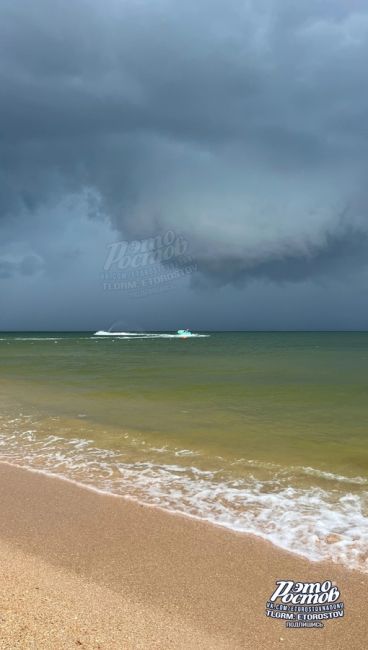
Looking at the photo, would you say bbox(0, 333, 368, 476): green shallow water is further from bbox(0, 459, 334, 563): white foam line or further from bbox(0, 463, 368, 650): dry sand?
bbox(0, 463, 368, 650): dry sand

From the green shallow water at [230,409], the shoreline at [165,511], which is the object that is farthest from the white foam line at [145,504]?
the green shallow water at [230,409]

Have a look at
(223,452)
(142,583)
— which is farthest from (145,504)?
(223,452)

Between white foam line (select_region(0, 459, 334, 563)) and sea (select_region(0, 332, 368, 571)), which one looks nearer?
white foam line (select_region(0, 459, 334, 563))

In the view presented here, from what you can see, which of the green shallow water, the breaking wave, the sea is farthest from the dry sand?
the green shallow water

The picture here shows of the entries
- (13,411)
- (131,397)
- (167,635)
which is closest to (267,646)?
(167,635)

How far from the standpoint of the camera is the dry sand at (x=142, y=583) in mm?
3701

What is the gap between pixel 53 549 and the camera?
17.6ft

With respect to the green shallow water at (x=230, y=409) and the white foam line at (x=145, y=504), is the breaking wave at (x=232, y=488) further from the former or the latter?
the green shallow water at (x=230, y=409)

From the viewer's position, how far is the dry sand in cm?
370

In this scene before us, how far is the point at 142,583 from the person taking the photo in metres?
4.65

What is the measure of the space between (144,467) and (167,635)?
5.31 meters

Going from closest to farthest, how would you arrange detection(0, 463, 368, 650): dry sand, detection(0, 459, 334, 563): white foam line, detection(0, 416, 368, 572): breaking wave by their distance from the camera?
detection(0, 463, 368, 650): dry sand → detection(0, 459, 334, 563): white foam line → detection(0, 416, 368, 572): breaking wave

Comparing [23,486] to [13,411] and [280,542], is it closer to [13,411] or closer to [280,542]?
[280,542]

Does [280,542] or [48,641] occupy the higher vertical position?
[48,641]
